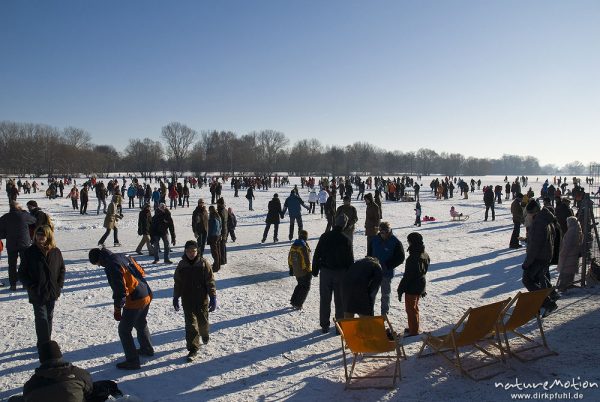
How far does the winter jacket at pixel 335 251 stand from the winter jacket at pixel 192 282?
5.08 feet

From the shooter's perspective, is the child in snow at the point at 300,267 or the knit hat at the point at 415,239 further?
the child in snow at the point at 300,267

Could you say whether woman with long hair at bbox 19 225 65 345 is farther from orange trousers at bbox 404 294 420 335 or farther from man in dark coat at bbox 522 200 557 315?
man in dark coat at bbox 522 200 557 315

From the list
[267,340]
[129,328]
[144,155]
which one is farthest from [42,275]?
[144,155]

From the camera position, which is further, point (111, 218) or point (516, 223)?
point (516, 223)

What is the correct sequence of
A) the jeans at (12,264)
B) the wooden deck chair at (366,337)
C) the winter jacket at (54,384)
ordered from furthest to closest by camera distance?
the jeans at (12,264) → the wooden deck chair at (366,337) → the winter jacket at (54,384)

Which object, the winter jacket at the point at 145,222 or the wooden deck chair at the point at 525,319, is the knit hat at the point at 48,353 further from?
the winter jacket at the point at 145,222

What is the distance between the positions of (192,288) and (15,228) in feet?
14.5

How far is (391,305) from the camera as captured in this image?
7023 millimetres

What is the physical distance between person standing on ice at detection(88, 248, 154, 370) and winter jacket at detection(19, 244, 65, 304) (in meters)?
0.69

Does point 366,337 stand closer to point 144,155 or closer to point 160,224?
point 160,224

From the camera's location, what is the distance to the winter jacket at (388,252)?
598 centimetres

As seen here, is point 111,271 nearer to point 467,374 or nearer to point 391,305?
point 467,374

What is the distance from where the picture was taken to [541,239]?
626 centimetres

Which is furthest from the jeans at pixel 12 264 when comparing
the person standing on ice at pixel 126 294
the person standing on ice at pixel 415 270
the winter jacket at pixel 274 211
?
the winter jacket at pixel 274 211
